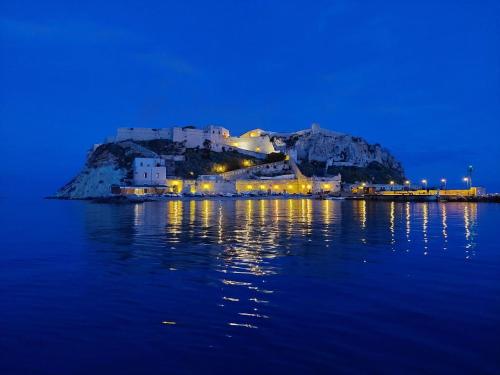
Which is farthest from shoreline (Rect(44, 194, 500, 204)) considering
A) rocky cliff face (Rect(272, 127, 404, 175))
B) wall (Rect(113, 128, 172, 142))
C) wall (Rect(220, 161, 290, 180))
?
rocky cliff face (Rect(272, 127, 404, 175))

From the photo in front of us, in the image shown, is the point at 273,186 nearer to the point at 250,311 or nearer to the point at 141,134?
the point at 141,134

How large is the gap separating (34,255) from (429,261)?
1255 cm

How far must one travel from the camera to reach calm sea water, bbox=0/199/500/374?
577 cm

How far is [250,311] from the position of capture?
314 inches

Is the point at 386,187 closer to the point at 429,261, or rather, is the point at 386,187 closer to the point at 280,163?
the point at 280,163

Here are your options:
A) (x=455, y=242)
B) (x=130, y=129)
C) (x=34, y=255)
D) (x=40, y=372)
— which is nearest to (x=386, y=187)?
(x=130, y=129)

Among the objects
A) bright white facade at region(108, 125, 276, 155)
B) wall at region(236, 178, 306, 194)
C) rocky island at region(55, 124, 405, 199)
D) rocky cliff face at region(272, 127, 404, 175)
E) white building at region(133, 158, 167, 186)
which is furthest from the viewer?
rocky cliff face at region(272, 127, 404, 175)

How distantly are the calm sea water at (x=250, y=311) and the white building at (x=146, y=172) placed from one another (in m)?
64.3

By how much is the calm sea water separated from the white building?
6427cm

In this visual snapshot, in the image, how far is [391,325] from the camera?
7184 millimetres

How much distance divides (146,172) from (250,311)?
242ft

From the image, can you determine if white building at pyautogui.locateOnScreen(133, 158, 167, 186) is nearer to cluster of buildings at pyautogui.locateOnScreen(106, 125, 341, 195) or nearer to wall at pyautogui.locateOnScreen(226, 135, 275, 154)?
cluster of buildings at pyautogui.locateOnScreen(106, 125, 341, 195)

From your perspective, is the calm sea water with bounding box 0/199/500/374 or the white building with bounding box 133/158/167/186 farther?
the white building with bounding box 133/158/167/186

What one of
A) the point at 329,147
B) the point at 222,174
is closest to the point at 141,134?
the point at 222,174
